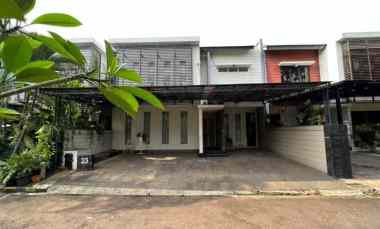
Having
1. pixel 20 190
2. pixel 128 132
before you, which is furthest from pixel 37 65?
pixel 128 132

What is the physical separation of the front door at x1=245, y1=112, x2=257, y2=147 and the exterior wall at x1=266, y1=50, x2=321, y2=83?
90.9 inches

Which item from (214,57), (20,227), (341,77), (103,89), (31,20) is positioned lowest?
(20,227)

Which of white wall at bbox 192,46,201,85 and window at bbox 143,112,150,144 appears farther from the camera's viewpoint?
window at bbox 143,112,150,144

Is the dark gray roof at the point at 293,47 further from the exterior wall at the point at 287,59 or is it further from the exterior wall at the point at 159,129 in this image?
the exterior wall at the point at 159,129

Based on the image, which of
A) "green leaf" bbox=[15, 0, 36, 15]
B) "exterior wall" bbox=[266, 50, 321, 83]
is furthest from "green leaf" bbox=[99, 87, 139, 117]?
"exterior wall" bbox=[266, 50, 321, 83]

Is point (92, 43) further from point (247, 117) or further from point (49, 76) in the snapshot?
point (49, 76)

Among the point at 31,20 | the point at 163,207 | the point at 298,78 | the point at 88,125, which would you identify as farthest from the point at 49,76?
the point at 298,78

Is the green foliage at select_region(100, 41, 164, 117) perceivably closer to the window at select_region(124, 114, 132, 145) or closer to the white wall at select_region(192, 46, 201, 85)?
the white wall at select_region(192, 46, 201, 85)

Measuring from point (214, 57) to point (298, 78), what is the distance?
15.1ft

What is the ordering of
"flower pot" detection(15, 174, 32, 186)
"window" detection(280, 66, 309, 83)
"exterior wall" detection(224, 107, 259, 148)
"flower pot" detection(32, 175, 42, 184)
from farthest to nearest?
"exterior wall" detection(224, 107, 259, 148), "window" detection(280, 66, 309, 83), "flower pot" detection(32, 175, 42, 184), "flower pot" detection(15, 174, 32, 186)

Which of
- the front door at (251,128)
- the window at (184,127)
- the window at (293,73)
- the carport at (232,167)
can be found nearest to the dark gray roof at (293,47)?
the window at (293,73)

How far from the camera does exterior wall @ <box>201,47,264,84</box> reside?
1053cm

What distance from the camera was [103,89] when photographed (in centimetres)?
54

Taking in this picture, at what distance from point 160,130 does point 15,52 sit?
402 inches
